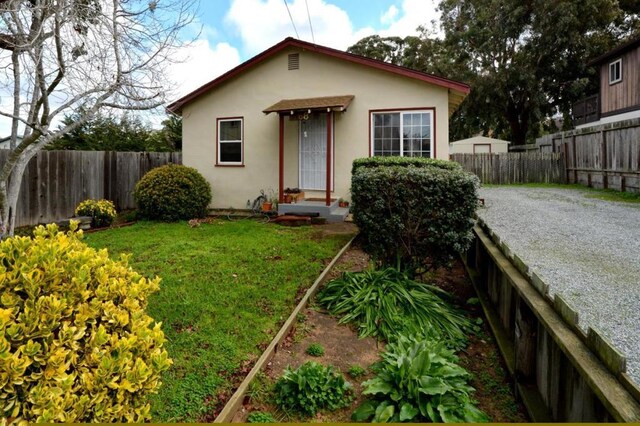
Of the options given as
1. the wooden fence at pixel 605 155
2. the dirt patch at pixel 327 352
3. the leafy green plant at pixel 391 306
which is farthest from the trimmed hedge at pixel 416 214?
the wooden fence at pixel 605 155

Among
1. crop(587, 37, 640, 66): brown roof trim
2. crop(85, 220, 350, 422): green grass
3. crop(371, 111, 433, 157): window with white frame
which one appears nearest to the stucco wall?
crop(371, 111, 433, 157): window with white frame

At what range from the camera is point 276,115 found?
40.2ft

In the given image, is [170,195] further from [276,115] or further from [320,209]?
[320,209]

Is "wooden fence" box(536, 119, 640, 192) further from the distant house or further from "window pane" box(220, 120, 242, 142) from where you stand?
"window pane" box(220, 120, 242, 142)

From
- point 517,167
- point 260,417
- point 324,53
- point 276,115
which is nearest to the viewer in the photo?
point 260,417

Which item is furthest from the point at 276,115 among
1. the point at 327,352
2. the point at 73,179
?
the point at 327,352

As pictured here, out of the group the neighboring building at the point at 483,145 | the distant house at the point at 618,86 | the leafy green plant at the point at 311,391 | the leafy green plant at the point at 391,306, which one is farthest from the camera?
the neighboring building at the point at 483,145

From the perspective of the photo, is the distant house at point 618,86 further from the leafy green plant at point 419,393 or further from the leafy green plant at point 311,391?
the leafy green plant at point 311,391

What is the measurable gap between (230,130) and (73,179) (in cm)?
473

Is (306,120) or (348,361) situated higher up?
(306,120)

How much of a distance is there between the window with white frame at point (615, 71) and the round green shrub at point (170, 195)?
64.2 ft

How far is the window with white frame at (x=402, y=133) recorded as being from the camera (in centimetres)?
1084

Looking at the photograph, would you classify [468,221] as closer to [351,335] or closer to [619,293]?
[619,293]

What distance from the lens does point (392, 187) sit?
18.1 ft
